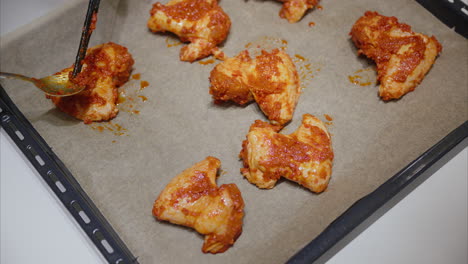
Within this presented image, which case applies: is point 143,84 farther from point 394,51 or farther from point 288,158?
point 394,51

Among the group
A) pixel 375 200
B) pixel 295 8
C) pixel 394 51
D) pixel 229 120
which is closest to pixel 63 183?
pixel 229 120

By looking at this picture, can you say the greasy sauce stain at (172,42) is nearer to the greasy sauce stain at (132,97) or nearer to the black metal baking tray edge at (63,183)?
the greasy sauce stain at (132,97)

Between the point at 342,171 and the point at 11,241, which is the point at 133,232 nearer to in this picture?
the point at 11,241

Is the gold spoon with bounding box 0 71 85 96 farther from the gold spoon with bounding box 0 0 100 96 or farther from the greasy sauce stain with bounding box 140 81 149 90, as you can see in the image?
the greasy sauce stain with bounding box 140 81 149 90

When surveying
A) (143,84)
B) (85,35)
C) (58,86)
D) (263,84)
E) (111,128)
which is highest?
(85,35)

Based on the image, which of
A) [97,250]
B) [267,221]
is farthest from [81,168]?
[267,221]

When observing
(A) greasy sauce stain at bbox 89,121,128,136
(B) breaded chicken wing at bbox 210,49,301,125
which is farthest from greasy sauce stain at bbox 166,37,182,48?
(A) greasy sauce stain at bbox 89,121,128,136
